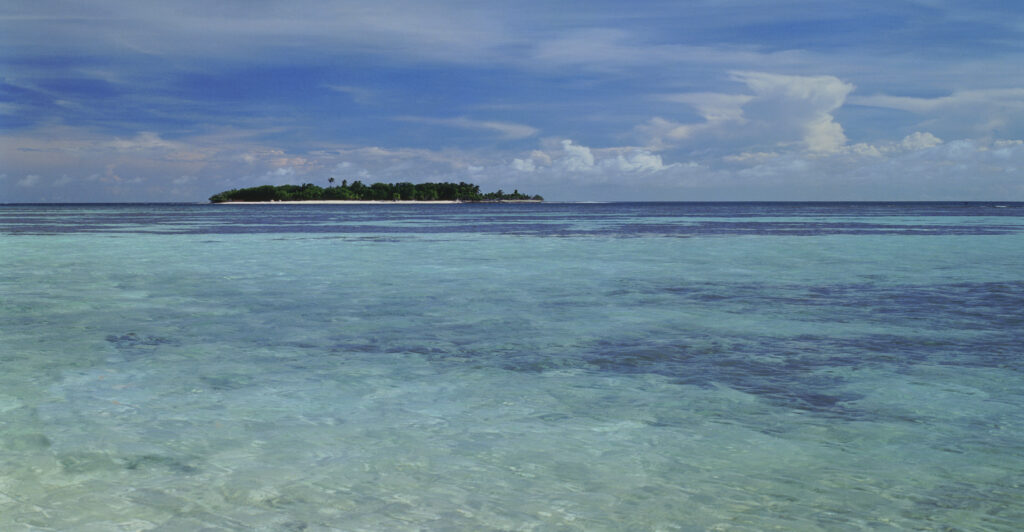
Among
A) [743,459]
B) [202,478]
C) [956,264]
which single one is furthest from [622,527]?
[956,264]

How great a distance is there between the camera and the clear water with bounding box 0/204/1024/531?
582 centimetres

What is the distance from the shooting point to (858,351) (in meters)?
11.3

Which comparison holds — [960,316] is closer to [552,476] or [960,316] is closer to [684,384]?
[684,384]

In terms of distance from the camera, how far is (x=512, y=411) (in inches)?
329

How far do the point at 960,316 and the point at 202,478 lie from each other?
13.4 m

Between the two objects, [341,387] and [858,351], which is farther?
[858,351]

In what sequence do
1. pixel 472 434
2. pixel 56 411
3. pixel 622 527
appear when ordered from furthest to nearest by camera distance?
pixel 56 411, pixel 472 434, pixel 622 527

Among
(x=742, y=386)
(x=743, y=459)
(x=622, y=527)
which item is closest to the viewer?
(x=622, y=527)

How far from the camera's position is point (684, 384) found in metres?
9.41

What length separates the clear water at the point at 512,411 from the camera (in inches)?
229

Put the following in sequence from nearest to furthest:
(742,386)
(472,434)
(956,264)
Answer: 1. (472,434)
2. (742,386)
3. (956,264)

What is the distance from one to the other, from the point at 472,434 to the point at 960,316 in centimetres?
1105

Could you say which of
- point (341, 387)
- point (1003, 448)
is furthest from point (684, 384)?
point (341, 387)

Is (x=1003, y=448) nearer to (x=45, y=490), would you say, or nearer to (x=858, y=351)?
(x=858, y=351)
